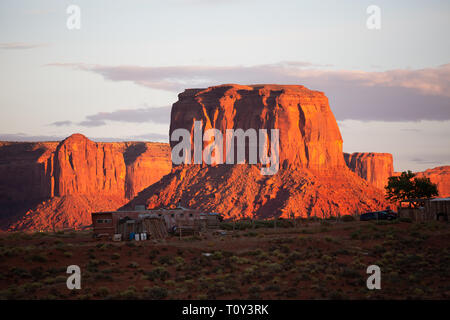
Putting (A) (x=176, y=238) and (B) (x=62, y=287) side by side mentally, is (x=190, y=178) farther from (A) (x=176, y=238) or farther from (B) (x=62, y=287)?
(B) (x=62, y=287)

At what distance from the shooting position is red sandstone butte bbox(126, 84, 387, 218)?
113938mm

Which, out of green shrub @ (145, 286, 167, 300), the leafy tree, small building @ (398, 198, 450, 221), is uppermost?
the leafy tree

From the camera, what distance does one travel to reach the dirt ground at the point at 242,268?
3284 centimetres

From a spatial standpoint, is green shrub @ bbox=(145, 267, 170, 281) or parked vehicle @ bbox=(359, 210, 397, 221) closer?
green shrub @ bbox=(145, 267, 170, 281)

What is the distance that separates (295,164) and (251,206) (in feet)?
58.9

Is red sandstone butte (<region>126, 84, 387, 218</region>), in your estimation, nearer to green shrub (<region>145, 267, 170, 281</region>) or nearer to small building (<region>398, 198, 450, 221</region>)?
small building (<region>398, 198, 450, 221</region>)

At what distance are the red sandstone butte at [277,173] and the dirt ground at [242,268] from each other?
58726 mm

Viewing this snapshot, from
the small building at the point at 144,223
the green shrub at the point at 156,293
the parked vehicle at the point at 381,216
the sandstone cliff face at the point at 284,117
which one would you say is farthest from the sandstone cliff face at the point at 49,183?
the green shrub at the point at 156,293

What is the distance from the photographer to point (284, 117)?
130 m

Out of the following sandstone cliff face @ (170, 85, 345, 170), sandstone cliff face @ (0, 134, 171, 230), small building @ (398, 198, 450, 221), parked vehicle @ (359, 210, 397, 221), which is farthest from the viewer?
sandstone cliff face @ (0, 134, 171, 230)

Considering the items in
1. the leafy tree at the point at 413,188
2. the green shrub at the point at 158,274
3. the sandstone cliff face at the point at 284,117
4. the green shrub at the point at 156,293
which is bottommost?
the green shrub at the point at 156,293

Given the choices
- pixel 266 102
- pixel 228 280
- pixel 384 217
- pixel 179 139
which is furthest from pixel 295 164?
pixel 228 280

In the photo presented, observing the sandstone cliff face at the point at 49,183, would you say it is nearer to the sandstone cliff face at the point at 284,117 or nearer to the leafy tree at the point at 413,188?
the sandstone cliff face at the point at 284,117

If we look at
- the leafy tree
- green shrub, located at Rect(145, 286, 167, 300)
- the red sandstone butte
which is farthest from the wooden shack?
the red sandstone butte
